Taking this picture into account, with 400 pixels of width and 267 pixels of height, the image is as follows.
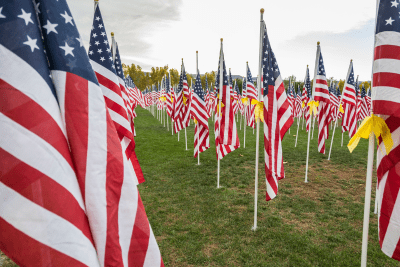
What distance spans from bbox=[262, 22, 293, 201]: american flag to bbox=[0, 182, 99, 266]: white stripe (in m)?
3.90

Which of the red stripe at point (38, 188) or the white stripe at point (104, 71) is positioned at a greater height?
the white stripe at point (104, 71)

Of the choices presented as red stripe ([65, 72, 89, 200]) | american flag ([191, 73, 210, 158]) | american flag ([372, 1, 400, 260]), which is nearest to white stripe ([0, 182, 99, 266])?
red stripe ([65, 72, 89, 200])

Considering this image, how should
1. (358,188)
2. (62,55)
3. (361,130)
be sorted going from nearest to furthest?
(62,55) < (361,130) < (358,188)

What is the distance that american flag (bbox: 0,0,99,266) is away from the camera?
141 centimetres

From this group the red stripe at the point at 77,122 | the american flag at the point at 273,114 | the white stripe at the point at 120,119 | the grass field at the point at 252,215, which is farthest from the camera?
the grass field at the point at 252,215

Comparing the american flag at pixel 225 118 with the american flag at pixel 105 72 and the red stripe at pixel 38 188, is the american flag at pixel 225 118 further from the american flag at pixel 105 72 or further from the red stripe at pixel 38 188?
the red stripe at pixel 38 188

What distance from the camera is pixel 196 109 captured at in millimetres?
9148

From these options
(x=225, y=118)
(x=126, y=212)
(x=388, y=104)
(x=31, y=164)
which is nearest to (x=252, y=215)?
(x=225, y=118)

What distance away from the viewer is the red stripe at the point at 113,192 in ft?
5.67

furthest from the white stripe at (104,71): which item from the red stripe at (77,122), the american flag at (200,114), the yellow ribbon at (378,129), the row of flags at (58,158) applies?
the american flag at (200,114)

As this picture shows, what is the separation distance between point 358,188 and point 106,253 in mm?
9496

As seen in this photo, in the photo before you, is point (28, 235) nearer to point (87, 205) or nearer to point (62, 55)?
point (87, 205)

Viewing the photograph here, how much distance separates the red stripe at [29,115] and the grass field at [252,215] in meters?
4.01

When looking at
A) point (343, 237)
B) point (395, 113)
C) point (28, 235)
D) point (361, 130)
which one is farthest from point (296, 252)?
point (28, 235)
